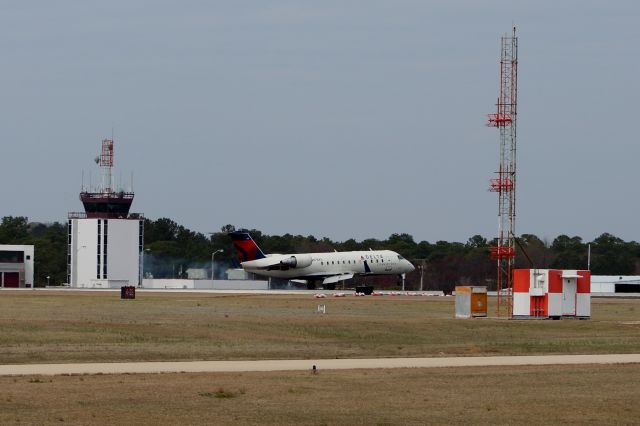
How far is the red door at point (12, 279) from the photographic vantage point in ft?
502

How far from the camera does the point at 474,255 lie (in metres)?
176

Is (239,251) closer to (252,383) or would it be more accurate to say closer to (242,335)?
(242,335)

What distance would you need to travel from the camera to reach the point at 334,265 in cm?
12794

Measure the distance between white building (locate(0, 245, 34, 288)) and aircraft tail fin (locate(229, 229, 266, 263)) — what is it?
37.6 meters

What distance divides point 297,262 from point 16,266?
43523mm

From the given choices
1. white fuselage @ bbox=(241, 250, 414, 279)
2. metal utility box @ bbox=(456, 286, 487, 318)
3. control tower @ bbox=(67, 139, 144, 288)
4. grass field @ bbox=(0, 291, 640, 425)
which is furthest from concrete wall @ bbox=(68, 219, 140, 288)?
metal utility box @ bbox=(456, 286, 487, 318)

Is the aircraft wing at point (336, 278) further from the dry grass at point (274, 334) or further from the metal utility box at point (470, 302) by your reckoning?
the metal utility box at point (470, 302)

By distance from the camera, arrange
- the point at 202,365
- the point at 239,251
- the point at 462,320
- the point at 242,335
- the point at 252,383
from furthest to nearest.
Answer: the point at 239,251
the point at 462,320
the point at 242,335
the point at 202,365
the point at 252,383

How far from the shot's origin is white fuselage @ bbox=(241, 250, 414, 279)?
417ft

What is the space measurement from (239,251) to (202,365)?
9293 cm

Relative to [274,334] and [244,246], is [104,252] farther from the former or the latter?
[274,334]

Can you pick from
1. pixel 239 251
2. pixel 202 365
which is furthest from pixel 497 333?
pixel 239 251

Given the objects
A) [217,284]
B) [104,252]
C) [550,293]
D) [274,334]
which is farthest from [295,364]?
[104,252]

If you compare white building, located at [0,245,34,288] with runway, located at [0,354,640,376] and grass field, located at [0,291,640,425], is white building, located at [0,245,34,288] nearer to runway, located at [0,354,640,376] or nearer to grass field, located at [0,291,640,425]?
grass field, located at [0,291,640,425]
